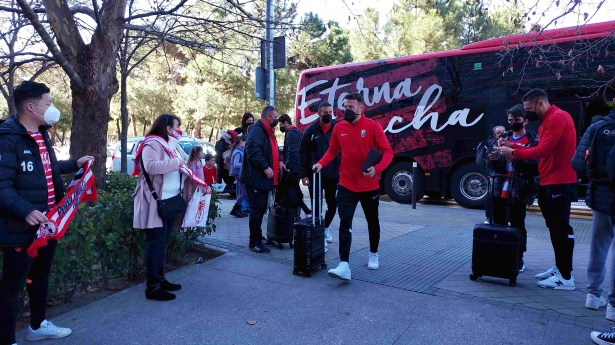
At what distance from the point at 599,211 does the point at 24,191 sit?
4232 mm

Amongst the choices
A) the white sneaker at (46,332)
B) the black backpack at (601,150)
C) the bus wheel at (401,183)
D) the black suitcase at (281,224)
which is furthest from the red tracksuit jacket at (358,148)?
the bus wheel at (401,183)

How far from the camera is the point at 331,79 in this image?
1249 cm

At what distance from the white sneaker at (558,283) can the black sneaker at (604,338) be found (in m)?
1.24

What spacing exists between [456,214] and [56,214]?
7825mm

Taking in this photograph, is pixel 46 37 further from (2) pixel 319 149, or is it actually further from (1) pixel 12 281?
(2) pixel 319 149

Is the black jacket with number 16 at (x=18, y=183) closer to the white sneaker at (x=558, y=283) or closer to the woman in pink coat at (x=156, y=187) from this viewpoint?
the woman in pink coat at (x=156, y=187)

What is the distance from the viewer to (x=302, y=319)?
395 cm

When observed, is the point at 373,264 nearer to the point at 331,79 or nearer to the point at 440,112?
the point at 440,112

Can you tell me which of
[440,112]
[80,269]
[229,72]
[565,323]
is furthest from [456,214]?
[229,72]

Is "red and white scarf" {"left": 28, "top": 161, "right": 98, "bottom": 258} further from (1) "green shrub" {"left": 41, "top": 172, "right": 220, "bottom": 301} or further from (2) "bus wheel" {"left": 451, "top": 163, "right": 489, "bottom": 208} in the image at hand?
(2) "bus wheel" {"left": 451, "top": 163, "right": 489, "bottom": 208}

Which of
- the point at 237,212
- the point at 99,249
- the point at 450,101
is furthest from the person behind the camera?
the point at 450,101

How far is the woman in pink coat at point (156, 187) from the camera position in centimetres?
420

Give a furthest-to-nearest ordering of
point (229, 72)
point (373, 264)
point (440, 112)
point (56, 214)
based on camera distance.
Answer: point (229, 72), point (440, 112), point (373, 264), point (56, 214)

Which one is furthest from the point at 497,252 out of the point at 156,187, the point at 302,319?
the point at 156,187
